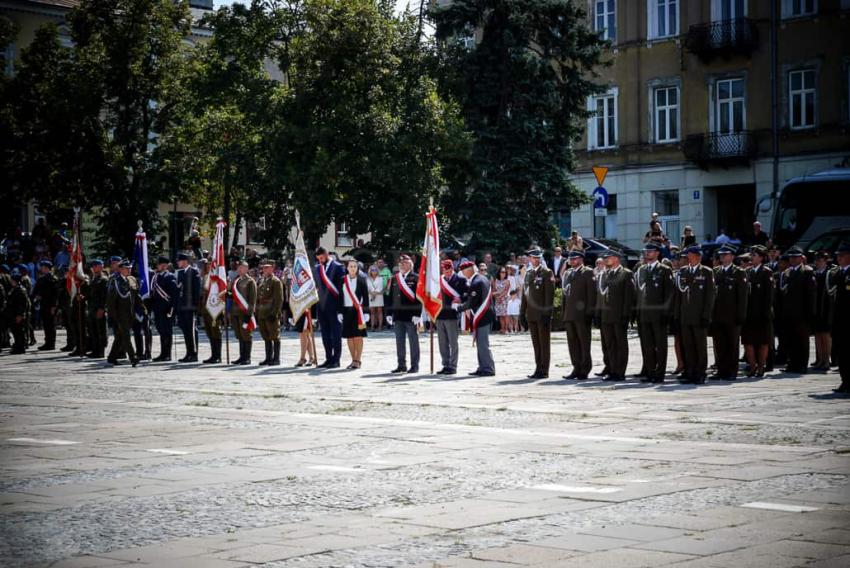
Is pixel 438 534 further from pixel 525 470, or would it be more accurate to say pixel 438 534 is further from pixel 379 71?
pixel 379 71

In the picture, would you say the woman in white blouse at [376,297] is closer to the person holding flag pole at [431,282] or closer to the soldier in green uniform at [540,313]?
the person holding flag pole at [431,282]

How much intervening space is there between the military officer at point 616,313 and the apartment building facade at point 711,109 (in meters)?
24.8

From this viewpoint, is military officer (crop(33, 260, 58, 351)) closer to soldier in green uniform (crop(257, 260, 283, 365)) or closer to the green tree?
soldier in green uniform (crop(257, 260, 283, 365))

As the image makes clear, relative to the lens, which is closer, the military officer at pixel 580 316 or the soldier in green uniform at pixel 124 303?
the military officer at pixel 580 316

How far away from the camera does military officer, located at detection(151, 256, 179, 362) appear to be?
1065 inches

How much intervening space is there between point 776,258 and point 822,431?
11339 millimetres

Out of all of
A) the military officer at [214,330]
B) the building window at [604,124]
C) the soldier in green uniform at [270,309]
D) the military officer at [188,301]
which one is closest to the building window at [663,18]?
the building window at [604,124]

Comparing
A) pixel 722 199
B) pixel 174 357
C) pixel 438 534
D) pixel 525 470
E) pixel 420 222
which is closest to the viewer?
pixel 438 534

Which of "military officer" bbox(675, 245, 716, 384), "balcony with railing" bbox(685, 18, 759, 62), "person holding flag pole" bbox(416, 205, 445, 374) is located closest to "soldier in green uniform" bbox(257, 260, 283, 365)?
"person holding flag pole" bbox(416, 205, 445, 374)

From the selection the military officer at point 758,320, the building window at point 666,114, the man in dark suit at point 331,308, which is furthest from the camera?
the building window at point 666,114

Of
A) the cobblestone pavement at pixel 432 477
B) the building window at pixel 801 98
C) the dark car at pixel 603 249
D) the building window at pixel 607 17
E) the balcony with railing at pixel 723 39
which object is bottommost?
the cobblestone pavement at pixel 432 477

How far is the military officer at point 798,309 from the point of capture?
21.4 meters

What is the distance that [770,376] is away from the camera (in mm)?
21000

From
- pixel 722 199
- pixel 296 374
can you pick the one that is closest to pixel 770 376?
pixel 296 374
